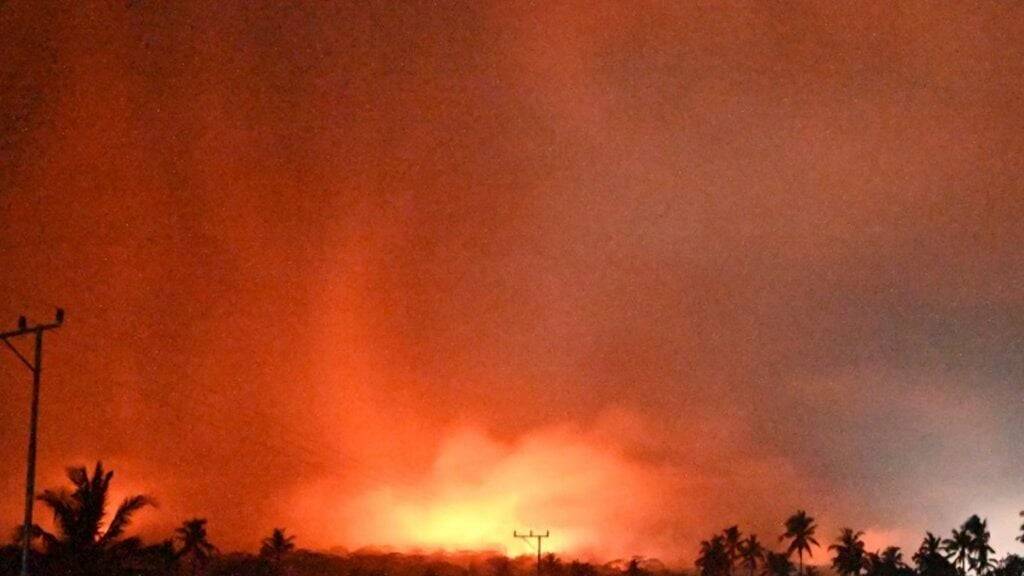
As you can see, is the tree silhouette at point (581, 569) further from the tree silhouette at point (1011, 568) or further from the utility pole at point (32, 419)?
the utility pole at point (32, 419)

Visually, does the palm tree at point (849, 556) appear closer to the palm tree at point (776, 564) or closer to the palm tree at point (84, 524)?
the palm tree at point (776, 564)

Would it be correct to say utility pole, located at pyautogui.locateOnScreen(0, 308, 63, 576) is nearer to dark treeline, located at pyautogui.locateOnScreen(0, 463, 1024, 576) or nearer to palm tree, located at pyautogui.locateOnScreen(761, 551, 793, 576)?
dark treeline, located at pyautogui.locateOnScreen(0, 463, 1024, 576)

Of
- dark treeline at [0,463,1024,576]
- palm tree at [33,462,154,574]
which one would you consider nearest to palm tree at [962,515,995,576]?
dark treeline at [0,463,1024,576]

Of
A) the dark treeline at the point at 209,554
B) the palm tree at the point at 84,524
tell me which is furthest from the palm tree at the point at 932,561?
the palm tree at the point at 84,524

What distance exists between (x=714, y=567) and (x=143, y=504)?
123598 mm

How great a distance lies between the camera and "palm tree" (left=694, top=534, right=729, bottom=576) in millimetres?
152875

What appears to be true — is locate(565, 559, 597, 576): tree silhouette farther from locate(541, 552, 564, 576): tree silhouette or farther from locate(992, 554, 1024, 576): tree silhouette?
locate(992, 554, 1024, 576): tree silhouette

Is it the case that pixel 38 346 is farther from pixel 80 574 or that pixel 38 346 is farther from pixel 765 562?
pixel 765 562

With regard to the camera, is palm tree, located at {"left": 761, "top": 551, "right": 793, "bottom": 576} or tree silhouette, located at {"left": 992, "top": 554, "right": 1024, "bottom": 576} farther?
palm tree, located at {"left": 761, "top": 551, "right": 793, "bottom": 576}

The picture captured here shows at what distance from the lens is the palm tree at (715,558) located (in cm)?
15288

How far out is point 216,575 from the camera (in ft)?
438

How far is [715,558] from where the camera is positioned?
501ft

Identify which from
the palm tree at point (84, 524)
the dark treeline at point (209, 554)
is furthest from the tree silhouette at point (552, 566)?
the palm tree at point (84, 524)

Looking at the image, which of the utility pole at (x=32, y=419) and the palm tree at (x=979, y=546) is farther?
the palm tree at (x=979, y=546)
